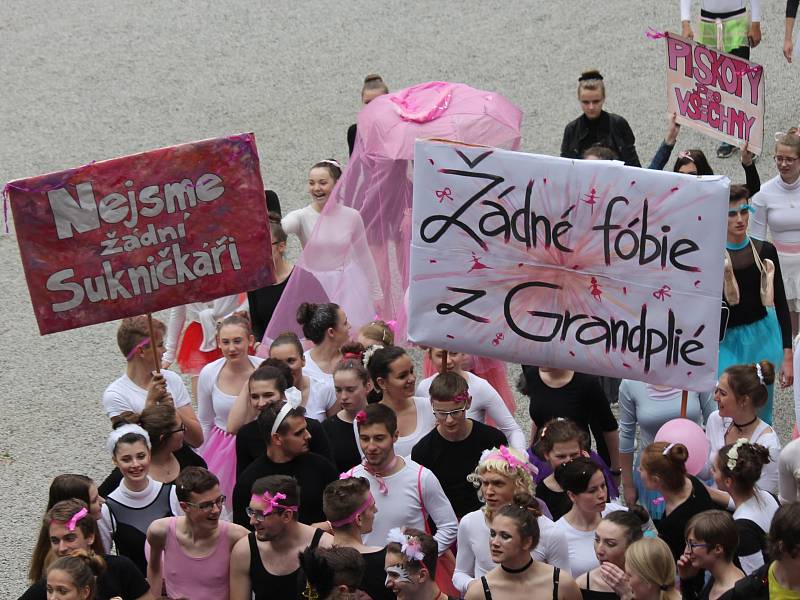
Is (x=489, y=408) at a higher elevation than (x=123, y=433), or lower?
lower

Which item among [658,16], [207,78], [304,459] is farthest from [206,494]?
[658,16]

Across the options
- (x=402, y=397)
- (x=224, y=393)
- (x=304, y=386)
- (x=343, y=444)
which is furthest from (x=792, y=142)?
(x=224, y=393)

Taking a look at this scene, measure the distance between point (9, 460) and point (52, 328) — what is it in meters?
2.28

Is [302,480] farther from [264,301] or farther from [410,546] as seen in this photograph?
[264,301]

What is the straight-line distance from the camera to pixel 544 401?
7129 mm

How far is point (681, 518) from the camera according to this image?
5.98 metres

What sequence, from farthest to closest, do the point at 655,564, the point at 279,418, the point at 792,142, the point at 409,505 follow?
the point at 792,142 < the point at 279,418 < the point at 409,505 < the point at 655,564

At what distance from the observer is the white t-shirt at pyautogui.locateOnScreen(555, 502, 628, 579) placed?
5824mm

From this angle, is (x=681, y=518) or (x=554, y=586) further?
(x=681, y=518)

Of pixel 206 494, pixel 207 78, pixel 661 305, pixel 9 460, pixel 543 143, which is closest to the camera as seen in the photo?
pixel 206 494

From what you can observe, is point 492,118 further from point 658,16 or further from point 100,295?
point 658,16

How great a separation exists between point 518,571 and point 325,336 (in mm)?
2622

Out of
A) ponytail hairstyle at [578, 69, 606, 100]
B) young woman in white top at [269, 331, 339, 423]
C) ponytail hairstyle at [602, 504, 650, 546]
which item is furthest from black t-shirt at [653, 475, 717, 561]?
ponytail hairstyle at [578, 69, 606, 100]

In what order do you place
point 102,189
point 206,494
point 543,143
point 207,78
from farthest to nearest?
point 207,78 < point 543,143 < point 102,189 < point 206,494
